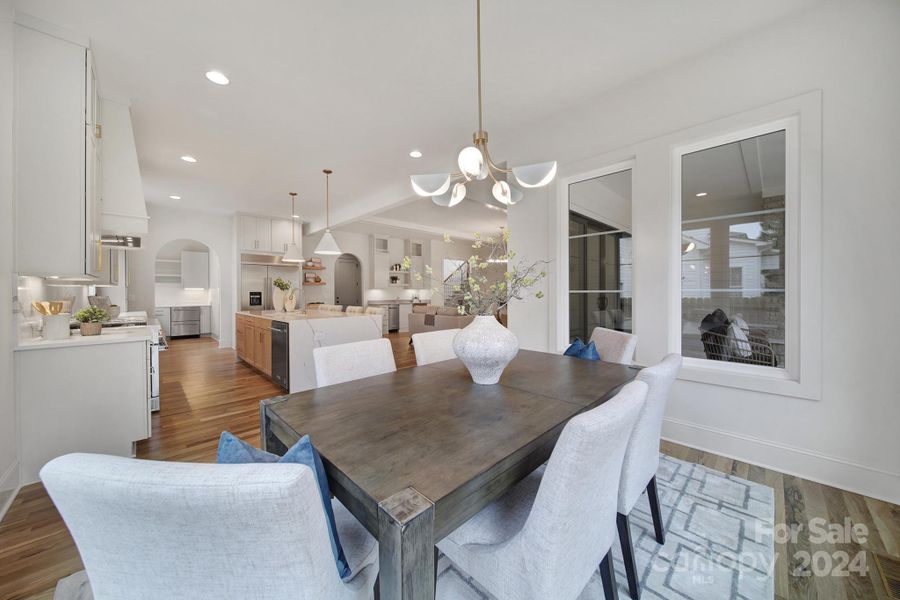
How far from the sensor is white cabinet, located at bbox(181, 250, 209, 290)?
26.9 ft

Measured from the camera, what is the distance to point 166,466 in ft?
1.74

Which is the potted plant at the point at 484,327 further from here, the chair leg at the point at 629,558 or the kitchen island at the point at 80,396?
the kitchen island at the point at 80,396

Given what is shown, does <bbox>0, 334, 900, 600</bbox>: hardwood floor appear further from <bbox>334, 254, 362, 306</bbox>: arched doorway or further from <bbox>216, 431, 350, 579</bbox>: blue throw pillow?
<bbox>334, 254, 362, 306</bbox>: arched doorway

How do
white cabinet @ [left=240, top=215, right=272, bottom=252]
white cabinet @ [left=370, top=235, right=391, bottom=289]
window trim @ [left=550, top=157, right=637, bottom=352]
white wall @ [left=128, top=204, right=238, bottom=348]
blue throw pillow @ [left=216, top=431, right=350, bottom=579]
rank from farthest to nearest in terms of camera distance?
white cabinet @ [left=370, top=235, right=391, bottom=289], white cabinet @ [left=240, top=215, right=272, bottom=252], white wall @ [left=128, top=204, right=238, bottom=348], window trim @ [left=550, top=157, right=637, bottom=352], blue throw pillow @ [left=216, top=431, right=350, bottom=579]

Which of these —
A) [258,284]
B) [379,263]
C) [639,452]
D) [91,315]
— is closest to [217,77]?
[91,315]

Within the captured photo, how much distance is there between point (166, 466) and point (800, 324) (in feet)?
9.93

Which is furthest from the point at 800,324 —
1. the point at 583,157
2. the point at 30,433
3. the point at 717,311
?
the point at 30,433

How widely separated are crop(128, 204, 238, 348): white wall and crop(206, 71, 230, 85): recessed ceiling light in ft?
15.7

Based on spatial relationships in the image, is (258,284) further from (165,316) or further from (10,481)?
(10,481)

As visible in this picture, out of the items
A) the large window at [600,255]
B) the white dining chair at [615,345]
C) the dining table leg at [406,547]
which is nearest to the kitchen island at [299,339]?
the large window at [600,255]

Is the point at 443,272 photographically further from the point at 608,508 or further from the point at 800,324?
the point at 608,508

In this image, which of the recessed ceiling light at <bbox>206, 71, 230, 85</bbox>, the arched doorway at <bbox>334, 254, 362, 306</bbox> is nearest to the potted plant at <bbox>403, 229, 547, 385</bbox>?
the recessed ceiling light at <bbox>206, 71, 230, 85</bbox>

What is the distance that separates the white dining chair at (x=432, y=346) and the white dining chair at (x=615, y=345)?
100 cm

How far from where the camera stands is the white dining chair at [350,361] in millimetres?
1688
